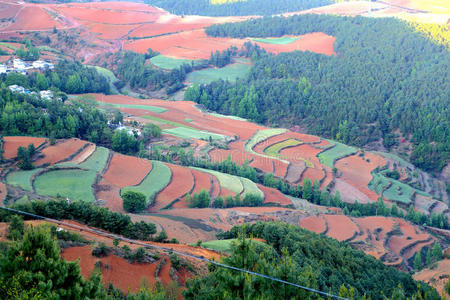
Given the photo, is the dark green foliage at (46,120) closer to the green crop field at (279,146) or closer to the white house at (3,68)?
the white house at (3,68)

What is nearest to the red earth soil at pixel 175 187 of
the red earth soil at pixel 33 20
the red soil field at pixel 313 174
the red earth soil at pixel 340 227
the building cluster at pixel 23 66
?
the red earth soil at pixel 340 227

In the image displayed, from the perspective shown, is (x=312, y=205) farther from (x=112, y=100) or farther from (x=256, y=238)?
(x=112, y=100)

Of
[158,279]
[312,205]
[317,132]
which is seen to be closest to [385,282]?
[158,279]

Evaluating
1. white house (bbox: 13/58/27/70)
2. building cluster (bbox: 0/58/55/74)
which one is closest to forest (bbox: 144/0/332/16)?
building cluster (bbox: 0/58/55/74)

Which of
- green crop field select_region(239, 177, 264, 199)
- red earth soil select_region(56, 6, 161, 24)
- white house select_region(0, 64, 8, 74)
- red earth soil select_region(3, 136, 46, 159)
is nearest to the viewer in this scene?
red earth soil select_region(3, 136, 46, 159)

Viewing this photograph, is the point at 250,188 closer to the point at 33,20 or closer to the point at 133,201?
the point at 133,201

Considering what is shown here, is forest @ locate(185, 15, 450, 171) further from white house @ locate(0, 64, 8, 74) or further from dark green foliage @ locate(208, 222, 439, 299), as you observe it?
dark green foliage @ locate(208, 222, 439, 299)
